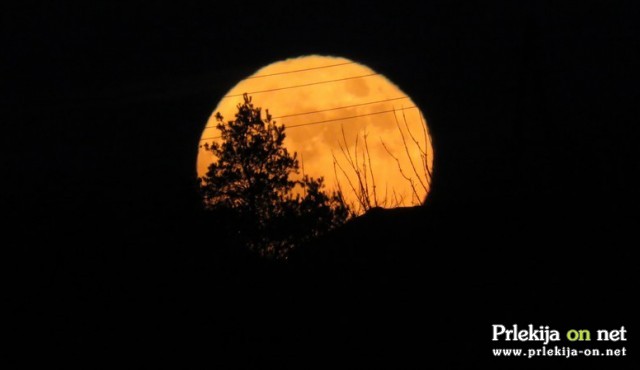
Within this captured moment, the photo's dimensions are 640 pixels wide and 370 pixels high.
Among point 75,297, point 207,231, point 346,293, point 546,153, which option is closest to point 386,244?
point 346,293

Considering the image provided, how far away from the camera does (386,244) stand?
16203mm

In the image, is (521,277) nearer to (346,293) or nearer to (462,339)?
(462,339)

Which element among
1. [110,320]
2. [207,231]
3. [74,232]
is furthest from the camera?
[207,231]

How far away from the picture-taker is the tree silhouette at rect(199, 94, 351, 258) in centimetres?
3156

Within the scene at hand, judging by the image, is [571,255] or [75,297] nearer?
[571,255]

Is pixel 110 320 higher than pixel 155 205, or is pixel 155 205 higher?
pixel 155 205

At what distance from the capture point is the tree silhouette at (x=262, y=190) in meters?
31.6

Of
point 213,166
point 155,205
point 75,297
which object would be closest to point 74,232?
point 155,205

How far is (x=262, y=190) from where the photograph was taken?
33.5m

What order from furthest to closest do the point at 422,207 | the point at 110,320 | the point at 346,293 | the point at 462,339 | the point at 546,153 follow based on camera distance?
the point at 422,207 → the point at 110,320 → the point at 546,153 → the point at 346,293 → the point at 462,339

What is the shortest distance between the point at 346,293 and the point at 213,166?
19952 mm

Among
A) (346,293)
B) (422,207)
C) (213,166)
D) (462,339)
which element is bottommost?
(462,339)

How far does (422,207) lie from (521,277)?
18.9 ft

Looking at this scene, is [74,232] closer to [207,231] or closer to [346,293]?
[207,231]
